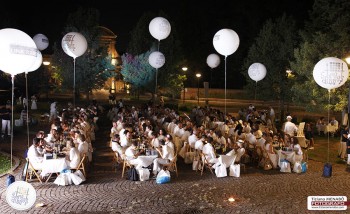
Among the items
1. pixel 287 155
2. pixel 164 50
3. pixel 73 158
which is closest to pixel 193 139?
pixel 287 155

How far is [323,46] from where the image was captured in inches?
866

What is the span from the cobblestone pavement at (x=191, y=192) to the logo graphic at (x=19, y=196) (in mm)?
521

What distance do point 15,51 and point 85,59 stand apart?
68.4ft

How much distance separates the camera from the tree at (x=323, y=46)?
21062 mm

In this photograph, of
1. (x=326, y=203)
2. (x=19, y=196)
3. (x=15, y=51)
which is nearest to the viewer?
(x=19, y=196)

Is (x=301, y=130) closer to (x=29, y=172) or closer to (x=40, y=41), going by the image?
(x=29, y=172)

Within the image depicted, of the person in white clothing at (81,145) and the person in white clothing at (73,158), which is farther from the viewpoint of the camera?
the person in white clothing at (81,145)

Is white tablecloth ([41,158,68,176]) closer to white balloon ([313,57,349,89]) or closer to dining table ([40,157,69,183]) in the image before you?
dining table ([40,157,69,183])

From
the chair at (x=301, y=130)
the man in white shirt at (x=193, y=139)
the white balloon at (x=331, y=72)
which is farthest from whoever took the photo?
the chair at (x=301, y=130)

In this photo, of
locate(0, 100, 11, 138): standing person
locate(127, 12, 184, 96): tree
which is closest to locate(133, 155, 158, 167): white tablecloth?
locate(0, 100, 11, 138): standing person

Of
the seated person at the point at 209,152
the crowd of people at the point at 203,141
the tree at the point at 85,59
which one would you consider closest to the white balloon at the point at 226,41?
the crowd of people at the point at 203,141

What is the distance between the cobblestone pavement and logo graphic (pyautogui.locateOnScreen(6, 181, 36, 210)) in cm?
52

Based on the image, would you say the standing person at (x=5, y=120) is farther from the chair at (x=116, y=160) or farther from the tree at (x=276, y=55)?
the tree at (x=276, y=55)

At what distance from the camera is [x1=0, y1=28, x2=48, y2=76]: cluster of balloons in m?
10.3
